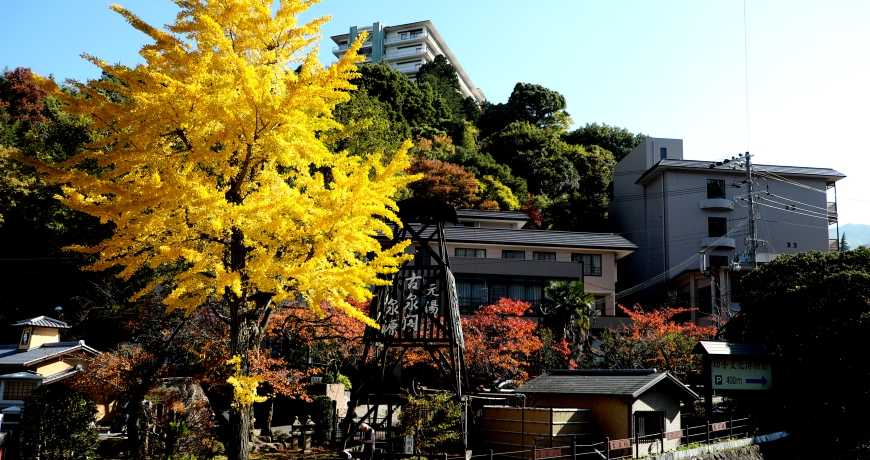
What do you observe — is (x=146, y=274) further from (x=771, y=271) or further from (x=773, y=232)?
(x=773, y=232)

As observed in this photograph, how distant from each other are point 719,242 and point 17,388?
38758 mm

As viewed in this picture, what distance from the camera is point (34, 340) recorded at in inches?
1094

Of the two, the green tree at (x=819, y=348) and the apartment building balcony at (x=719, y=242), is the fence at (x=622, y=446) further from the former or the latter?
the apartment building balcony at (x=719, y=242)

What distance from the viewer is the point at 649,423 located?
21.4 meters

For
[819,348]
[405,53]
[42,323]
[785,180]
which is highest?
[405,53]

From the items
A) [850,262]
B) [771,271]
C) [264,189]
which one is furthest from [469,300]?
[264,189]

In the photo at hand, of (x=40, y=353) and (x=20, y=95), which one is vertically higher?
(x=20, y=95)

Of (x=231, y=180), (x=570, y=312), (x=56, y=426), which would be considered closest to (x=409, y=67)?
(x=570, y=312)

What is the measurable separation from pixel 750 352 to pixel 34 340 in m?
27.1

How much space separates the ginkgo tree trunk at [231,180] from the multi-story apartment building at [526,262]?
2801 centimetres

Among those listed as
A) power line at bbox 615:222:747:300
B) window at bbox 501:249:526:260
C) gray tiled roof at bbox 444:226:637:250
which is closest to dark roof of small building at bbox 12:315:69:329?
gray tiled roof at bbox 444:226:637:250

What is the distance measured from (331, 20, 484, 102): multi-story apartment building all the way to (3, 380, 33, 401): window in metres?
79.4

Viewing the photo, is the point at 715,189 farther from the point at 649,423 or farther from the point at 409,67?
the point at 409,67

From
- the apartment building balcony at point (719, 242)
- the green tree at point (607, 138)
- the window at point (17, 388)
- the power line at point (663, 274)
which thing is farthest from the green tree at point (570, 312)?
the green tree at point (607, 138)
